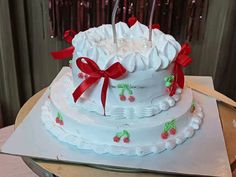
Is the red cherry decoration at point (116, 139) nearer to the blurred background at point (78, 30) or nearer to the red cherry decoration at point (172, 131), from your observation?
the red cherry decoration at point (172, 131)

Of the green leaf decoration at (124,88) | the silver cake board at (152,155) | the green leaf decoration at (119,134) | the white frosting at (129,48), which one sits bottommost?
the silver cake board at (152,155)

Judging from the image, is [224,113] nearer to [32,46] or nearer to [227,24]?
[227,24]

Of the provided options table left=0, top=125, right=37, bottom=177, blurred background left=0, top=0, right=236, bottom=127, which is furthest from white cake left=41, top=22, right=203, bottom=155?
blurred background left=0, top=0, right=236, bottom=127

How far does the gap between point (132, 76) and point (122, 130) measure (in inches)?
5.3

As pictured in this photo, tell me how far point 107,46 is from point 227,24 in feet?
3.03

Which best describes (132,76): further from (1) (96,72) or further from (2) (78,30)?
(2) (78,30)

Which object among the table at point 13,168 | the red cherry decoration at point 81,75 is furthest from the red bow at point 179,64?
the table at point 13,168

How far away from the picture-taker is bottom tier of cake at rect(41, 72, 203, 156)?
921 mm

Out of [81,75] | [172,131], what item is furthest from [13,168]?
[172,131]

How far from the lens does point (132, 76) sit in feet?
3.06

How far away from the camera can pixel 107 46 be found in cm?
102

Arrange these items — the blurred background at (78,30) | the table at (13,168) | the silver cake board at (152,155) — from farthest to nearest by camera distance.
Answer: the blurred background at (78,30) → the table at (13,168) → the silver cake board at (152,155)

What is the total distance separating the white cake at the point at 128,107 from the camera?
926 mm

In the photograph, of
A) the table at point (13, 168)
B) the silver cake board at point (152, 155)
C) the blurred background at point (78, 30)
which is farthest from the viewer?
the blurred background at point (78, 30)
